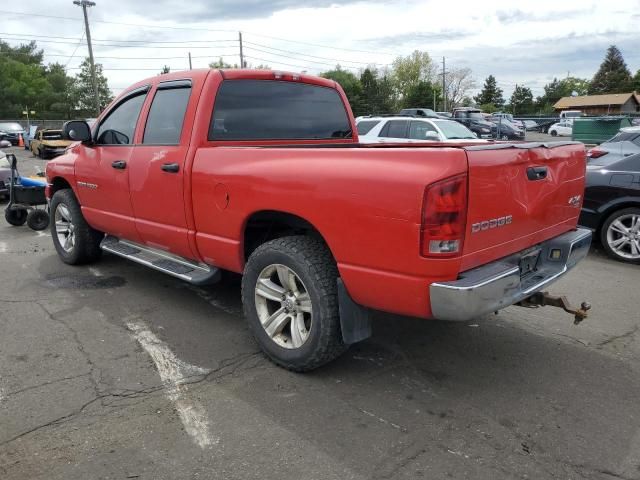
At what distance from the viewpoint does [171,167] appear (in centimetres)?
404

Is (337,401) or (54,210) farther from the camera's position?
(54,210)

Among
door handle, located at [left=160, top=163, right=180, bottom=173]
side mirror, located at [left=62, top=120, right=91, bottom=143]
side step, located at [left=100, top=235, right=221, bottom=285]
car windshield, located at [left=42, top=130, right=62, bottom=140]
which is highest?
side mirror, located at [left=62, top=120, right=91, bottom=143]

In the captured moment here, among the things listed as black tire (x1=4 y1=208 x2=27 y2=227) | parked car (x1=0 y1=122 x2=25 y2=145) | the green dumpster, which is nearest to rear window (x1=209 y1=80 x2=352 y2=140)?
black tire (x1=4 y1=208 x2=27 y2=227)

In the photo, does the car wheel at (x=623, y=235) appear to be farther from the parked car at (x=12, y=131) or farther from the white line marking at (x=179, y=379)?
the parked car at (x=12, y=131)

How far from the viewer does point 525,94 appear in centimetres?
10025

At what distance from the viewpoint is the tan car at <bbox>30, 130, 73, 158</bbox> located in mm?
22375

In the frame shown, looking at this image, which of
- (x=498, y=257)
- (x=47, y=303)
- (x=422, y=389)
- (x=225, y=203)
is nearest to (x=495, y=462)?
(x=422, y=389)

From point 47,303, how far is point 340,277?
10.3 feet

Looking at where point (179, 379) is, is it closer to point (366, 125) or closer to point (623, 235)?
point (623, 235)

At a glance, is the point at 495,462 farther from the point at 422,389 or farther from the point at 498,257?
the point at 498,257

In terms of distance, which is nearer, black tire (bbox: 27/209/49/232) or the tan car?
black tire (bbox: 27/209/49/232)

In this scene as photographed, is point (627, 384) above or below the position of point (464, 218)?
below

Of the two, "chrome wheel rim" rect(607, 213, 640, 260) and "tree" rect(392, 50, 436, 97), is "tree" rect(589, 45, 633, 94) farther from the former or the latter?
"chrome wheel rim" rect(607, 213, 640, 260)

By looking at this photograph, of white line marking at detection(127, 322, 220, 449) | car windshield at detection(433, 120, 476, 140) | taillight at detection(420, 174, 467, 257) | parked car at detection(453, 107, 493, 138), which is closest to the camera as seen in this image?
taillight at detection(420, 174, 467, 257)
